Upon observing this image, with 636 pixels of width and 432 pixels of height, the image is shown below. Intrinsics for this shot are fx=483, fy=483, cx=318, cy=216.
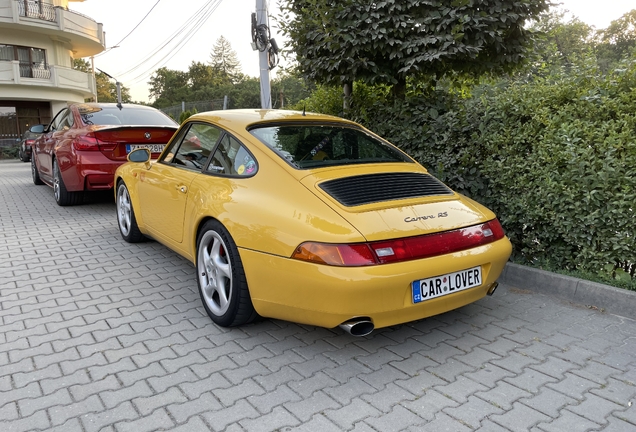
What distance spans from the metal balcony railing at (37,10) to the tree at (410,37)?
2868cm

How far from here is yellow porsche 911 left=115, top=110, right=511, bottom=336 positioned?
2635 millimetres

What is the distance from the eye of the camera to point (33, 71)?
28.6m

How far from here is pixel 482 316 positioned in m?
3.56

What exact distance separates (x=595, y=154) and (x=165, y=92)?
3884 inches

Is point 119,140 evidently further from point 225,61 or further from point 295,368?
point 225,61

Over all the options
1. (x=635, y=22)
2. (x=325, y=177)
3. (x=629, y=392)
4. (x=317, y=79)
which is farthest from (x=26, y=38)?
(x=635, y=22)

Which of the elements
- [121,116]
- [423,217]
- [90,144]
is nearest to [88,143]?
[90,144]

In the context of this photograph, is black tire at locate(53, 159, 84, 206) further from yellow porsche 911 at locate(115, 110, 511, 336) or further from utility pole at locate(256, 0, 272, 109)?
yellow porsche 911 at locate(115, 110, 511, 336)

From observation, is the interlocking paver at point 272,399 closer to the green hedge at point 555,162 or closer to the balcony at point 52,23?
the green hedge at point 555,162

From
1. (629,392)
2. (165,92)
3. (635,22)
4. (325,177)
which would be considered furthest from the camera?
(165,92)

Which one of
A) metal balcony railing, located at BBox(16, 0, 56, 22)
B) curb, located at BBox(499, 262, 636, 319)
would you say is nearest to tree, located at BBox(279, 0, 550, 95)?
curb, located at BBox(499, 262, 636, 319)

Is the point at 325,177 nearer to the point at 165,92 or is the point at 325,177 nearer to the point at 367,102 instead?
the point at 367,102

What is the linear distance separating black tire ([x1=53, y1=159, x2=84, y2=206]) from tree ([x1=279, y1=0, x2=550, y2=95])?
14.5ft

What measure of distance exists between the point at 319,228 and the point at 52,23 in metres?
32.2
